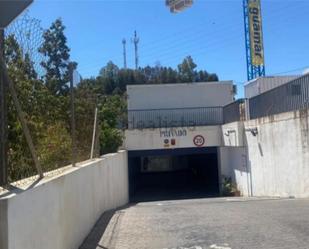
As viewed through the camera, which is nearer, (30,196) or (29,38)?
(30,196)

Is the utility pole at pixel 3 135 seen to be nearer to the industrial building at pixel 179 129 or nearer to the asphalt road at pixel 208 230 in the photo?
the asphalt road at pixel 208 230

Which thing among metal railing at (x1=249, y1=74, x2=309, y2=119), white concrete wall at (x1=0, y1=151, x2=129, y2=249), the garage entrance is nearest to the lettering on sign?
the garage entrance

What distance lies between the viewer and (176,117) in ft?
124

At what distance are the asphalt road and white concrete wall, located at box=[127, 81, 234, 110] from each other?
87.4 feet

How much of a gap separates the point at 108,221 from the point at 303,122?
333 inches

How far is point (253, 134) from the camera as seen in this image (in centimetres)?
2452

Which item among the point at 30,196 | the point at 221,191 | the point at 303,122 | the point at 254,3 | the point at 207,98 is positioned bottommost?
the point at 221,191

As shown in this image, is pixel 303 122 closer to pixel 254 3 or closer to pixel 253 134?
pixel 253 134

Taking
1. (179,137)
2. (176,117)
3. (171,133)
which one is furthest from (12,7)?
(176,117)

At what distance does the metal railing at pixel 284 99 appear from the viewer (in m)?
18.1

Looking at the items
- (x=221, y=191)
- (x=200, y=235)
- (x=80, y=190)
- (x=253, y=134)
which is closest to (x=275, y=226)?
(x=200, y=235)

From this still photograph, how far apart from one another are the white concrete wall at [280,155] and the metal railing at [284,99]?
494 mm

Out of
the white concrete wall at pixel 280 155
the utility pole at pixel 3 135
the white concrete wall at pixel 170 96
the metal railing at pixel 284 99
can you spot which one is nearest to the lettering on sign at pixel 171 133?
the white concrete wall at pixel 170 96

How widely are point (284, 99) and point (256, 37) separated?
25369 mm
